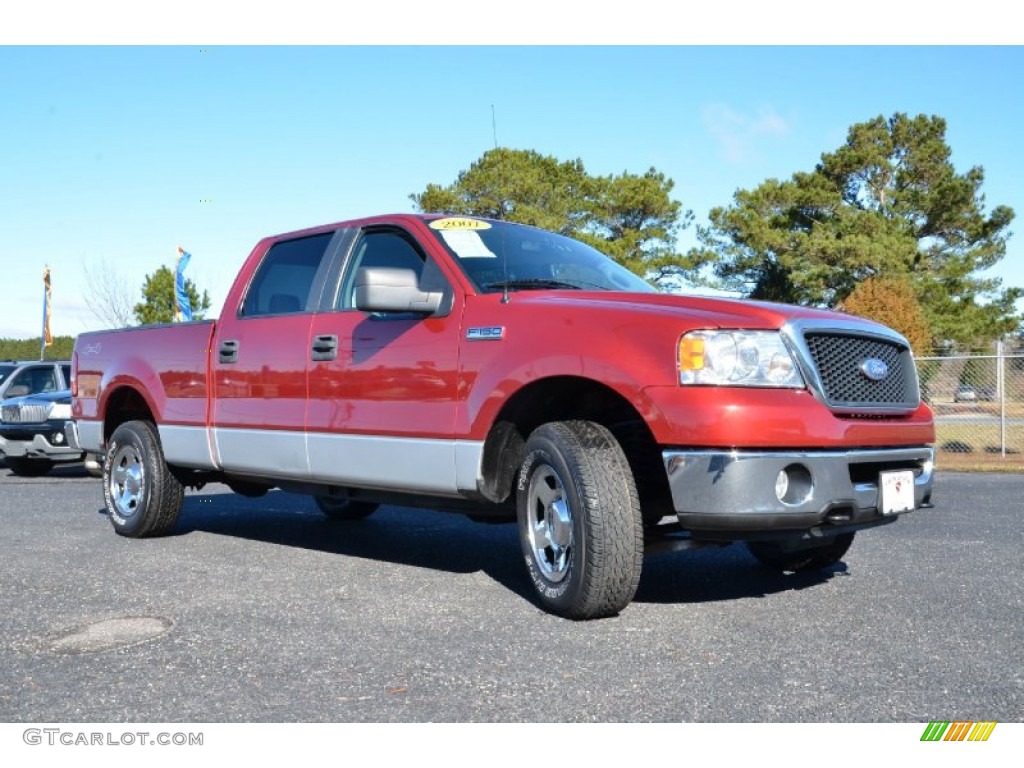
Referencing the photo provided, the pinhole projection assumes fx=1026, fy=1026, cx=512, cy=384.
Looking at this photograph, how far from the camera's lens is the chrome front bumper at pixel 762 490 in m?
4.06

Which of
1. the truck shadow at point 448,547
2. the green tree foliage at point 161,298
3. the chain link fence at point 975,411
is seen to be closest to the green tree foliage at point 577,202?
the green tree foliage at point 161,298

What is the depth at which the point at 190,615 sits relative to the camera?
4.63 metres

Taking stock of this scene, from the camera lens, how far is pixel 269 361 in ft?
19.7

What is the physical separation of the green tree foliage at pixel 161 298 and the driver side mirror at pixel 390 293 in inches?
1326

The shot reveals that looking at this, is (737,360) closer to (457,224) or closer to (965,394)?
(457,224)

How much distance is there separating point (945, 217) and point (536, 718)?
42.0 meters

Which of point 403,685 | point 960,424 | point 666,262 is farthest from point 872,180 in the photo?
point 403,685

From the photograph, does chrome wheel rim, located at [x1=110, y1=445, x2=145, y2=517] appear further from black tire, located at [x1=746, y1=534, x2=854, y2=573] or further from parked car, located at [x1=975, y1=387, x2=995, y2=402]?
parked car, located at [x1=975, y1=387, x2=995, y2=402]

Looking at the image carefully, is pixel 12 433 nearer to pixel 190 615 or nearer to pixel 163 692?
pixel 190 615

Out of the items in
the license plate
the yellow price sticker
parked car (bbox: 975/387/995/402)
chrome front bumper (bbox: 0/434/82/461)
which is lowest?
chrome front bumper (bbox: 0/434/82/461)

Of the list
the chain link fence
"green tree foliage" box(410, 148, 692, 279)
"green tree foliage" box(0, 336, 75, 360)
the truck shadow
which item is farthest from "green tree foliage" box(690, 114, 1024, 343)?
the truck shadow

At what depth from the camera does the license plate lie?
441 centimetres

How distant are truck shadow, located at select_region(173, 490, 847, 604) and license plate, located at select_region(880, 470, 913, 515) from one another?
36.0 inches
